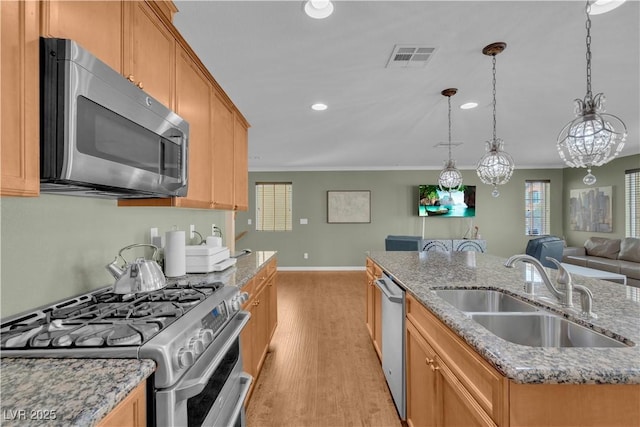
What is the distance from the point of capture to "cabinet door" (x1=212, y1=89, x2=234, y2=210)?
2.36 m

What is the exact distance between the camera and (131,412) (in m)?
0.77

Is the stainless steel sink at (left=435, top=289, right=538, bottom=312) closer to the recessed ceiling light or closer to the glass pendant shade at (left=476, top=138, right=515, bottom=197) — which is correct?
the glass pendant shade at (left=476, top=138, right=515, bottom=197)

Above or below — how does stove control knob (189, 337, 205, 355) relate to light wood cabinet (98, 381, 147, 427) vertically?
above

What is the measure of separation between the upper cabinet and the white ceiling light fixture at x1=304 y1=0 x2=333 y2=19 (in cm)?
72

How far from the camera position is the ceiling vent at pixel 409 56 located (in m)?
2.08

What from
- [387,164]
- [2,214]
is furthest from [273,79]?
[387,164]

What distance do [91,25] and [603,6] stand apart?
8.16 feet

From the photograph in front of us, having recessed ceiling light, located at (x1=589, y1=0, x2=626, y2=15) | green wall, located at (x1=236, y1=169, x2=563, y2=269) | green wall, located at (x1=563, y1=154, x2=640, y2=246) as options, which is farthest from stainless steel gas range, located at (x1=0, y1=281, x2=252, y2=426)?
green wall, located at (x1=563, y1=154, x2=640, y2=246)

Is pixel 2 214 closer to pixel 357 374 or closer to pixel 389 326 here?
pixel 389 326

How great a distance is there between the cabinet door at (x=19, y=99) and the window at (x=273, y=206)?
6530 mm

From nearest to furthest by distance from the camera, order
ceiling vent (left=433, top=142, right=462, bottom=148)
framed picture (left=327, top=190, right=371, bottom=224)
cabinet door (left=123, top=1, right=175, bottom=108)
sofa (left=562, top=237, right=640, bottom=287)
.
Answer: cabinet door (left=123, top=1, right=175, bottom=108), ceiling vent (left=433, top=142, right=462, bottom=148), sofa (left=562, top=237, right=640, bottom=287), framed picture (left=327, top=190, right=371, bottom=224)

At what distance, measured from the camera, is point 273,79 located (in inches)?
101

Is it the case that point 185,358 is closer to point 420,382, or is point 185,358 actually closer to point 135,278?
point 135,278

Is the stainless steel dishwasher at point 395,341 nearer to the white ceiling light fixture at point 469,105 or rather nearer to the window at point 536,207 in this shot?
the white ceiling light fixture at point 469,105
